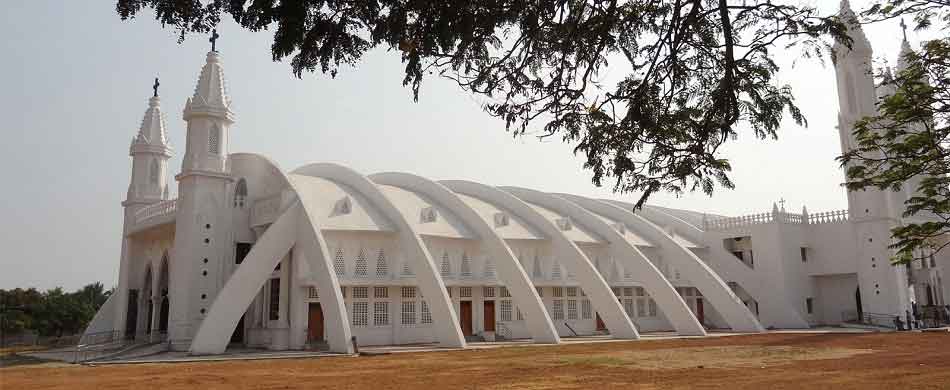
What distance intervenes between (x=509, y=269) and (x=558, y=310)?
7.18 meters

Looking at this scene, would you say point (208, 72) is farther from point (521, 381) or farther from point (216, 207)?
point (521, 381)

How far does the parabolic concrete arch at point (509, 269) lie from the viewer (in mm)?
27172

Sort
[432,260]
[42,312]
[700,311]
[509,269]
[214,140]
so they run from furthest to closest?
[42,312] < [700,311] < [509,269] < [214,140] < [432,260]

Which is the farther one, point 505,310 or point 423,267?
point 505,310

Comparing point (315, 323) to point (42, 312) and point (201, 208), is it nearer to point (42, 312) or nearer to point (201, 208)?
point (201, 208)

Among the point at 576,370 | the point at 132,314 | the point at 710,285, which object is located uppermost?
the point at 710,285

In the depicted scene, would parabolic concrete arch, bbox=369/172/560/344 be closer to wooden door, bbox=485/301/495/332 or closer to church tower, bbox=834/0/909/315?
wooden door, bbox=485/301/495/332

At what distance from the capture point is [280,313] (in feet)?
91.6

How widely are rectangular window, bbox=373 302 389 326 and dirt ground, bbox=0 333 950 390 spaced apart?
594 centimetres

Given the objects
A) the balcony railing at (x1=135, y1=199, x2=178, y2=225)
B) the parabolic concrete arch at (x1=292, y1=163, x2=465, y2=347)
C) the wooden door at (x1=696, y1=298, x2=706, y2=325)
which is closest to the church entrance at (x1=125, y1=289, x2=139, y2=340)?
the balcony railing at (x1=135, y1=199, x2=178, y2=225)

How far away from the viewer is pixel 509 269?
28.4 metres

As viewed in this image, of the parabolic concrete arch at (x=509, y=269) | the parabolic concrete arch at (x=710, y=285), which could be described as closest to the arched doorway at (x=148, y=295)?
the parabolic concrete arch at (x=509, y=269)

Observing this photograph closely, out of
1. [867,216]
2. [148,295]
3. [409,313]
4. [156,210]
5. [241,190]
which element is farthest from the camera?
[867,216]

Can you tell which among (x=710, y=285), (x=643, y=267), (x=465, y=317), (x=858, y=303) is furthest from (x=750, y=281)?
(x=465, y=317)
